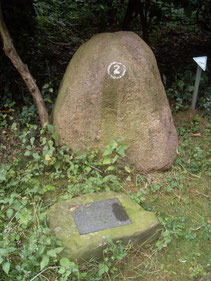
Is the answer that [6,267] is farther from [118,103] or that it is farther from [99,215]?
[118,103]

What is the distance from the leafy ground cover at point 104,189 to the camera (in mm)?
2227

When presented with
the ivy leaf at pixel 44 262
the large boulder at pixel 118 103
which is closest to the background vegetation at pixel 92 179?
the ivy leaf at pixel 44 262

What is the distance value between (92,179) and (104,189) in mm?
163

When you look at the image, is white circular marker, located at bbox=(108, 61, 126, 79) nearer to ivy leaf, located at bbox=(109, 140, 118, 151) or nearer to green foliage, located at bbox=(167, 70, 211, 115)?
ivy leaf, located at bbox=(109, 140, 118, 151)

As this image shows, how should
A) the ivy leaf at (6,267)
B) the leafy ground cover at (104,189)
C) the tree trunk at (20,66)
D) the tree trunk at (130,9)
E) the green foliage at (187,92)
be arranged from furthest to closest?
1. the tree trunk at (130,9)
2. the green foliage at (187,92)
3. the tree trunk at (20,66)
4. the leafy ground cover at (104,189)
5. the ivy leaf at (6,267)

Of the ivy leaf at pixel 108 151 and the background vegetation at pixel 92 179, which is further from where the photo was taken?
the ivy leaf at pixel 108 151

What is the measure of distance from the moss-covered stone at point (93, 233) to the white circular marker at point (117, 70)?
1234 millimetres

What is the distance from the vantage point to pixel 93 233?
2389mm

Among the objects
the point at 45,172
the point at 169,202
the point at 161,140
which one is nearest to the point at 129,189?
the point at 169,202

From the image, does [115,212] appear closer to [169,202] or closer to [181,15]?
[169,202]

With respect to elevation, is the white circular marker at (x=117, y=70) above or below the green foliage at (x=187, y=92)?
above

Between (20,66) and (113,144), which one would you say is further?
(20,66)

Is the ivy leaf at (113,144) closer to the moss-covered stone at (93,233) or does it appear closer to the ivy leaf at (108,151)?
the ivy leaf at (108,151)

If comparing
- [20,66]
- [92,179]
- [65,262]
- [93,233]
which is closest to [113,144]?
[92,179]
